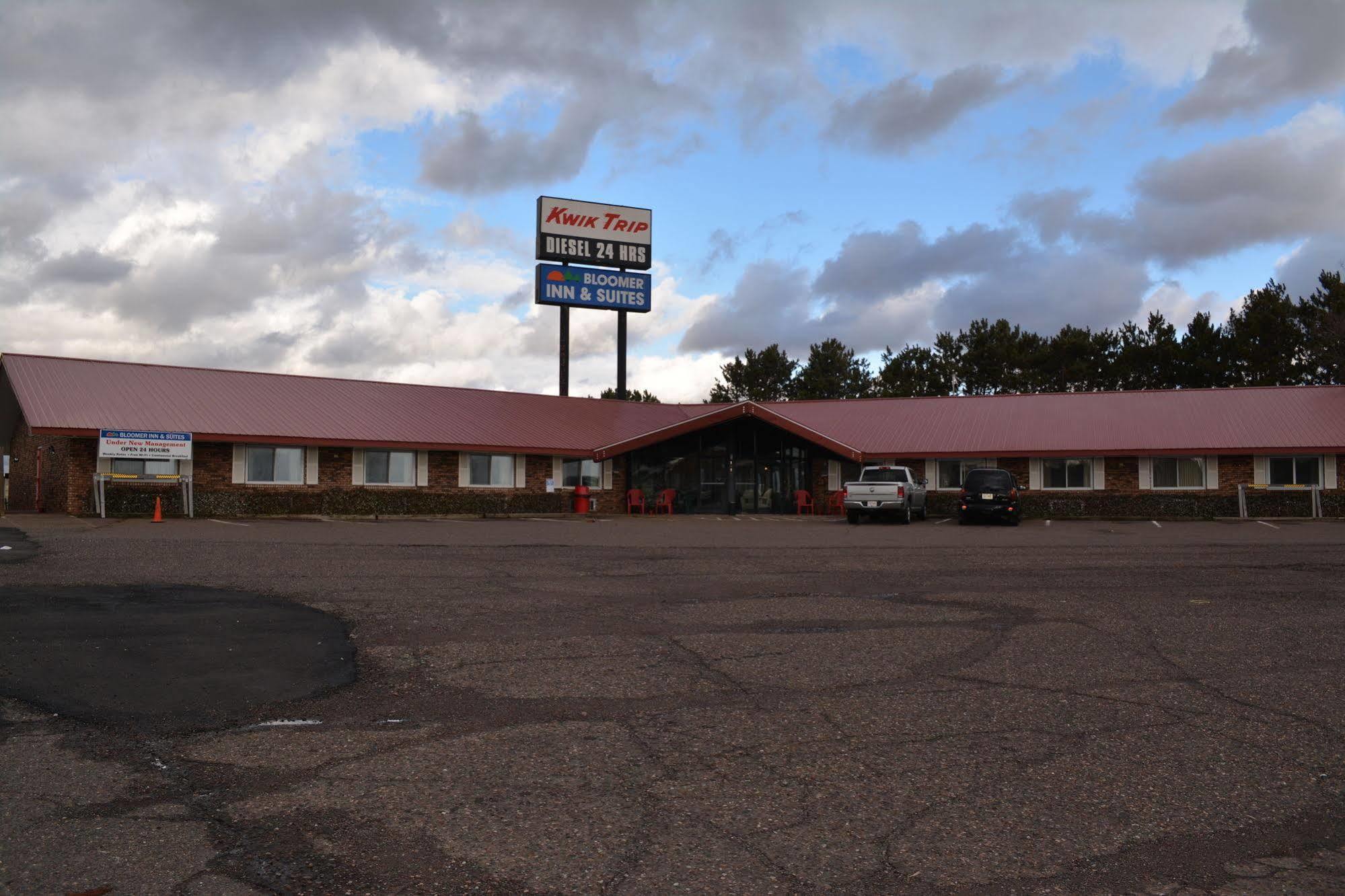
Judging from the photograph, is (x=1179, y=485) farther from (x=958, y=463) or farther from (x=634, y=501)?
(x=634, y=501)

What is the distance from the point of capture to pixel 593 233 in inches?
1818

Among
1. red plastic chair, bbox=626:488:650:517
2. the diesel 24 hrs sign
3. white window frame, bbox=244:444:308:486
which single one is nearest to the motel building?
white window frame, bbox=244:444:308:486

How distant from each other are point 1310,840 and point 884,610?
6438mm

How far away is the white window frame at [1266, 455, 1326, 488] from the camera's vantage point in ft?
112

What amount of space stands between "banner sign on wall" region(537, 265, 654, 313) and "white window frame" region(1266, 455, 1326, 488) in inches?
989

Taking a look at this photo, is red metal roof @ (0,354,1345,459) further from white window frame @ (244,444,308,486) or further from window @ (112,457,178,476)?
window @ (112,457,178,476)

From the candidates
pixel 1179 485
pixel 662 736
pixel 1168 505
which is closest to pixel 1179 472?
pixel 1179 485

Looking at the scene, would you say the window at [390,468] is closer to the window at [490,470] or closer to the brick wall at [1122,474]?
the window at [490,470]

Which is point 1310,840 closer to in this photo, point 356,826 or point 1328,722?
point 1328,722

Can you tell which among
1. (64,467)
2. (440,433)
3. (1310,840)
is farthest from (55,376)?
(1310,840)

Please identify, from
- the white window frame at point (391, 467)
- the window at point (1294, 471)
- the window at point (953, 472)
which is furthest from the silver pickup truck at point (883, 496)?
the white window frame at point (391, 467)

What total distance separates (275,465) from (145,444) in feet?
15.7

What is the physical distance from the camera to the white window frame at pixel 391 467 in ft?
111

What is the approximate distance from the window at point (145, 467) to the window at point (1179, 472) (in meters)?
31.8
